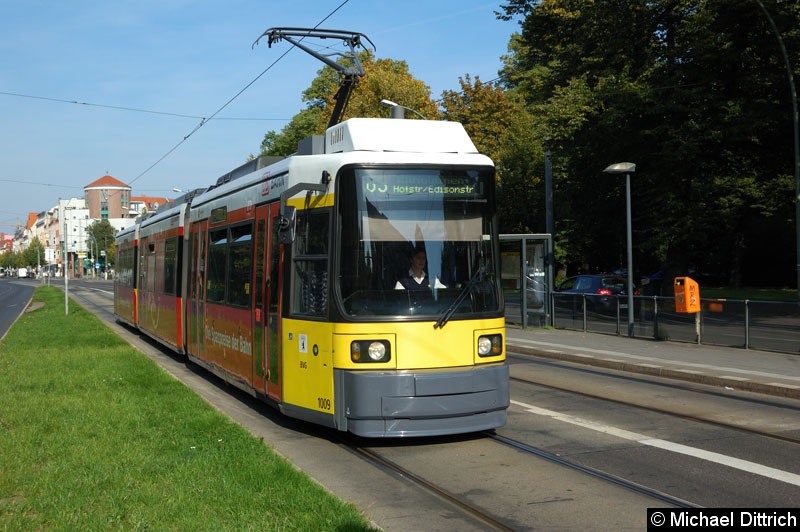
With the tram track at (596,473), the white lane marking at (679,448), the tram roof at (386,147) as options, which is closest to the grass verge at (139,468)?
the tram track at (596,473)

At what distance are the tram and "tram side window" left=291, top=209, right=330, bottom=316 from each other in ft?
0.07

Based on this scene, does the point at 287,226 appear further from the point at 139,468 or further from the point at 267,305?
the point at 139,468

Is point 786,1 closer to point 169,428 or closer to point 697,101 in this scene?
point 697,101

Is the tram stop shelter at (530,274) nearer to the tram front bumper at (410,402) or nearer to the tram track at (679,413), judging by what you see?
the tram track at (679,413)

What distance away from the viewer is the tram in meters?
8.01

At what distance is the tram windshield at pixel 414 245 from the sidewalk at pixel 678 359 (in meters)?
6.11

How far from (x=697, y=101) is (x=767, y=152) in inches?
129

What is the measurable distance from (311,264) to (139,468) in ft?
8.71

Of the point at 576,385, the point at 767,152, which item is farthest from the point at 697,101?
the point at 576,385

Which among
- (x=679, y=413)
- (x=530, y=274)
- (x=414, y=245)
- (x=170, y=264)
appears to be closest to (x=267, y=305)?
(x=414, y=245)

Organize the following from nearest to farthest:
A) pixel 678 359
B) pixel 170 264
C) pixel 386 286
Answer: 1. pixel 386 286
2. pixel 678 359
3. pixel 170 264

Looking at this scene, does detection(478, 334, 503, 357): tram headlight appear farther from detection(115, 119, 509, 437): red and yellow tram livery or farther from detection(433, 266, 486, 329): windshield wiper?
detection(433, 266, 486, 329): windshield wiper

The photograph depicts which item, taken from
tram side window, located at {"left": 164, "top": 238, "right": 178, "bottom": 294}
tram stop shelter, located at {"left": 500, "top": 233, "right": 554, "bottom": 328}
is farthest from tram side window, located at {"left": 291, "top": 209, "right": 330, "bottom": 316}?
tram stop shelter, located at {"left": 500, "top": 233, "right": 554, "bottom": 328}

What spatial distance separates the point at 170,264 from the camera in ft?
55.3
